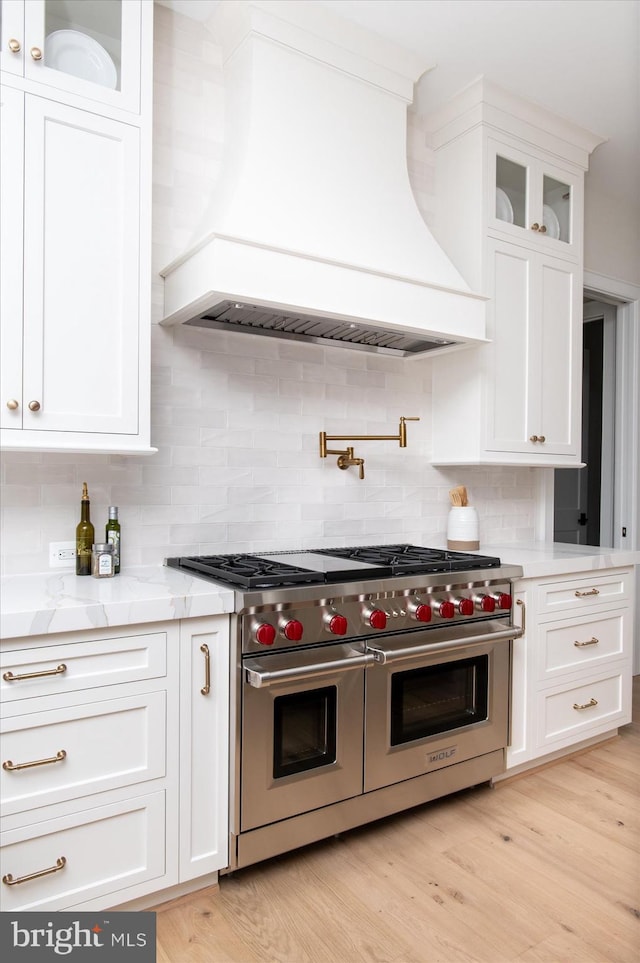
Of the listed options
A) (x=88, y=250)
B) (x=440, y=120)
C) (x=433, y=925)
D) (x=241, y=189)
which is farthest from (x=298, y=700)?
(x=440, y=120)

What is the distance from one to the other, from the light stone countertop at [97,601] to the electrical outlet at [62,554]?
0.03 metres

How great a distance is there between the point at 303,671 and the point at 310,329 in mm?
1314

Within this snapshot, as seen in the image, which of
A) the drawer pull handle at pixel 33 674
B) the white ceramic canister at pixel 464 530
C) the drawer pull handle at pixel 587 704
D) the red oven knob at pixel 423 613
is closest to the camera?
the drawer pull handle at pixel 33 674

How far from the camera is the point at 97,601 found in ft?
5.54

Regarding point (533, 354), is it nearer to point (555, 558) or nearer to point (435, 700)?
point (555, 558)

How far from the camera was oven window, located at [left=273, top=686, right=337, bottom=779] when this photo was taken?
1.99 meters

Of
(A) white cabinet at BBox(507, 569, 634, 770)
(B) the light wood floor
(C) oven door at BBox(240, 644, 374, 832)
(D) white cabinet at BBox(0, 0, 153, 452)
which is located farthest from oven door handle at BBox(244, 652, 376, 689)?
(A) white cabinet at BBox(507, 569, 634, 770)

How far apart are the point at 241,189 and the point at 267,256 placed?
27cm

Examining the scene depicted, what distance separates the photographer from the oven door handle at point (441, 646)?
2.15 meters

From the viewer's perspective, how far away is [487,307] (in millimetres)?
2910

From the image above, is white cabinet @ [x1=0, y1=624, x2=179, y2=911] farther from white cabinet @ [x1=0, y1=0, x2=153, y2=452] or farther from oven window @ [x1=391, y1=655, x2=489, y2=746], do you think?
oven window @ [x1=391, y1=655, x2=489, y2=746]

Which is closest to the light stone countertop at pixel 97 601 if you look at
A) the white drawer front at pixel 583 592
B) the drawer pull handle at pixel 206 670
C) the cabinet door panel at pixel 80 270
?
the drawer pull handle at pixel 206 670

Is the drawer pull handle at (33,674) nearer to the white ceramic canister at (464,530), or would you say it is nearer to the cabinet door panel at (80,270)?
the cabinet door panel at (80,270)

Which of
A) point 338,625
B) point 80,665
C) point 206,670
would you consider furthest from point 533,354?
point 80,665
